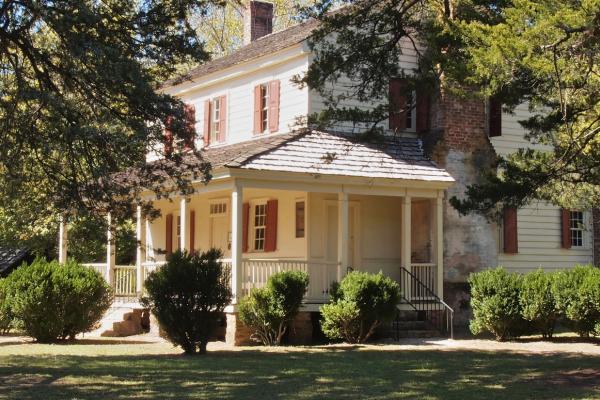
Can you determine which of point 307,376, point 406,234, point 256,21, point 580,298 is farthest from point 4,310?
point 256,21

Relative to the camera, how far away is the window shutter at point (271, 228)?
24.7 m

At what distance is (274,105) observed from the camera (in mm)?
25750

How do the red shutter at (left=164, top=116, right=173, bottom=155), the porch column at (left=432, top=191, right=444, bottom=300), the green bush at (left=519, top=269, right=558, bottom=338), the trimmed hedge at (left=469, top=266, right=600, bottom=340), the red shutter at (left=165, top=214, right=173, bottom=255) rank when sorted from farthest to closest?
the red shutter at (left=165, top=214, right=173, bottom=255)
the porch column at (left=432, top=191, right=444, bottom=300)
the green bush at (left=519, top=269, right=558, bottom=338)
the trimmed hedge at (left=469, top=266, right=600, bottom=340)
the red shutter at (left=164, top=116, right=173, bottom=155)

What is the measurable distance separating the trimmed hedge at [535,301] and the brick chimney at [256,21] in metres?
15.2

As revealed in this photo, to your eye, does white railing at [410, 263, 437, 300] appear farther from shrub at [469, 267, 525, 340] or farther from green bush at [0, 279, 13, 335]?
green bush at [0, 279, 13, 335]

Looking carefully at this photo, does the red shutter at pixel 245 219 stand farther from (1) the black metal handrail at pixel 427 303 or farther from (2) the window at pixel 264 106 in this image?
(1) the black metal handrail at pixel 427 303

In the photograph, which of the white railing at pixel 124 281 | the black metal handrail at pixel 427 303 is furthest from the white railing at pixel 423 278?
the white railing at pixel 124 281

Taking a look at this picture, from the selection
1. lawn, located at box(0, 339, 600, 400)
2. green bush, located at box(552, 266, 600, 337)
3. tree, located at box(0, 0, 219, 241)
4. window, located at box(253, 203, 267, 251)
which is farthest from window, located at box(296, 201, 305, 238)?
tree, located at box(0, 0, 219, 241)

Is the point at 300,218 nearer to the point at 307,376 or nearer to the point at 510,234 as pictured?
the point at 510,234

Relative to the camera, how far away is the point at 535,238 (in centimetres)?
2733

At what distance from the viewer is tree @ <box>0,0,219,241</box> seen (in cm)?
1418

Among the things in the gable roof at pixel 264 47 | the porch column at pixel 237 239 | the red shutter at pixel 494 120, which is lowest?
the porch column at pixel 237 239

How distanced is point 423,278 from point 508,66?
457 inches

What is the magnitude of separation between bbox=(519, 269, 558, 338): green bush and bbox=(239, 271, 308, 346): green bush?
4702 millimetres
